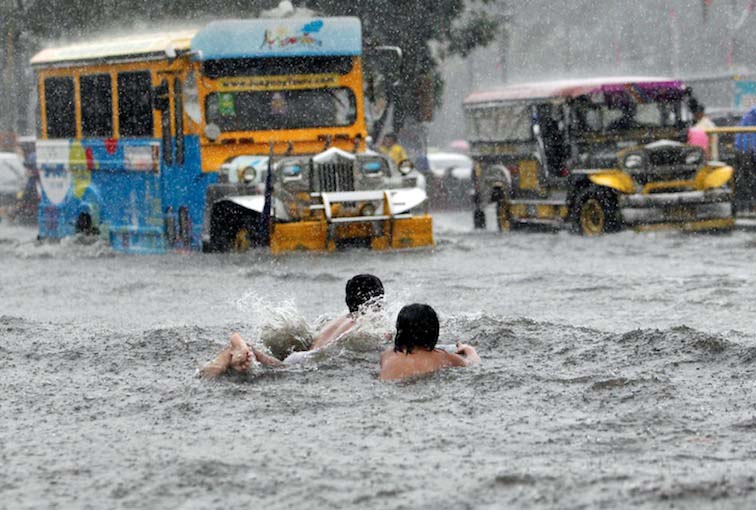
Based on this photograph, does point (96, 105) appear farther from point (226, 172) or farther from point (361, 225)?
point (361, 225)

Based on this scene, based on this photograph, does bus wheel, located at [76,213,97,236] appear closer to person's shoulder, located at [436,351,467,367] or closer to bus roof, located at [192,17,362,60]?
bus roof, located at [192,17,362,60]

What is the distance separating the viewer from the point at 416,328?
30.7 ft

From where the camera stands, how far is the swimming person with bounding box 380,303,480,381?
30.5 feet

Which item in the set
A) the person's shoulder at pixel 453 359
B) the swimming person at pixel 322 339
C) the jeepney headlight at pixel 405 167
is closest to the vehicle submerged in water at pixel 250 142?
the jeepney headlight at pixel 405 167

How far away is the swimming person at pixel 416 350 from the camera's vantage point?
9289 mm

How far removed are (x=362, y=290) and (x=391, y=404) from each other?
4.51 ft

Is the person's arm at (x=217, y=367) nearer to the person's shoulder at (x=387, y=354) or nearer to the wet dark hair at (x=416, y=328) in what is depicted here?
the person's shoulder at (x=387, y=354)

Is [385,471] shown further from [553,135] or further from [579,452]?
[553,135]

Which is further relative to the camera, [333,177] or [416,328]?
[333,177]

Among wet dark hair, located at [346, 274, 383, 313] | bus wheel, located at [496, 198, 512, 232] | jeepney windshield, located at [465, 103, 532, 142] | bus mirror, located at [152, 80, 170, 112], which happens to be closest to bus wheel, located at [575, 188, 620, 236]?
jeepney windshield, located at [465, 103, 532, 142]

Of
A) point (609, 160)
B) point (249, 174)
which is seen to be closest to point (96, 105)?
point (249, 174)

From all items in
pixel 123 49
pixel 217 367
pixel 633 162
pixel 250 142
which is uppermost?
pixel 123 49

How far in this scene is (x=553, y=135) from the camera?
76.9 feet

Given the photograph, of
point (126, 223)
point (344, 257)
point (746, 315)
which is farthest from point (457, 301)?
point (126, 223)
